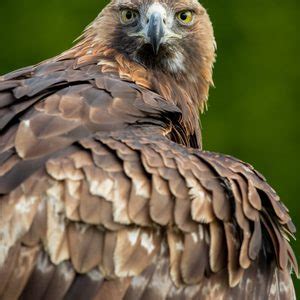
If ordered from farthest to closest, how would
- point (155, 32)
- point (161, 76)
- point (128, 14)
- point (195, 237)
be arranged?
point (128, 14) → point (161, 76) → point (155, 32) → point (195, 237)

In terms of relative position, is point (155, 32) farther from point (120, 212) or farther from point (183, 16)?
point (120, 212)

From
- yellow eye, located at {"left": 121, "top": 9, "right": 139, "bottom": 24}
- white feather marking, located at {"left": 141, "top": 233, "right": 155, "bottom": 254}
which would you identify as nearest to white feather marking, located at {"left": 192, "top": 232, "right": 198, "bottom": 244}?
white feather marking, located at {"left": 141, "top": 233, "right": 155, "bottom": 254}

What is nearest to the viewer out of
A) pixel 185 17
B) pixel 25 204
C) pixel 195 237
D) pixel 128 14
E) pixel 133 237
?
pixel 25 204

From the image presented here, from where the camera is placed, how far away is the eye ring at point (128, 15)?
22.8 ft

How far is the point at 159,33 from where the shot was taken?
22.2ft

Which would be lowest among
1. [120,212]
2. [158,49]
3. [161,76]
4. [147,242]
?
[147,242]

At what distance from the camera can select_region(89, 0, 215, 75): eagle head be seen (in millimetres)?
6824

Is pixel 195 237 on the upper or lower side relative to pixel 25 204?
lower

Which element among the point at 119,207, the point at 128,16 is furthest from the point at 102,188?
the point at 128,16

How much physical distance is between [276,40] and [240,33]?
32cm

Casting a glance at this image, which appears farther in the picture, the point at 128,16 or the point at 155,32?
the point at 128,16

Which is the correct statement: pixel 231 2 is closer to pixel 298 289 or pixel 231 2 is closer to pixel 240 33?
pixel 240 33

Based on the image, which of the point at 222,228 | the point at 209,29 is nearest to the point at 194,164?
the point at 222,228

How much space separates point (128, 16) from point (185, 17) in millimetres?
346
